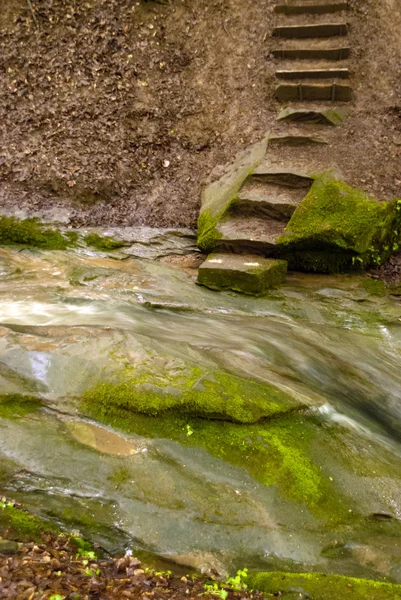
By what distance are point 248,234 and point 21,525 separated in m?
5.56

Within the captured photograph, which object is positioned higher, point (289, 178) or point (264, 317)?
point (289, 178)

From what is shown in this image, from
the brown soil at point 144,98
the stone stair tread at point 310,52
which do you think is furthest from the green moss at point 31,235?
the stone stair tread at point 310,52

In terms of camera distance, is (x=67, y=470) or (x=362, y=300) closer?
(x=67, y=470)

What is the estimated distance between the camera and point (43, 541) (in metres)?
3.33

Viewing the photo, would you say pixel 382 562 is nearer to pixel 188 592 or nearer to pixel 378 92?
pixel 188 592

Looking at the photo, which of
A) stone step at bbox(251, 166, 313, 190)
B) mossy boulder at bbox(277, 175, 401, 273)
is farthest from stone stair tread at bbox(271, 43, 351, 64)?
mossy boulder at bbox(277, 175, 401, 273)

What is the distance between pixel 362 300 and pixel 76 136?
20.6ft

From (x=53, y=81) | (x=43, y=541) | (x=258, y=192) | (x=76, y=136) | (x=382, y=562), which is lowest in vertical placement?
(x=382, y=562)

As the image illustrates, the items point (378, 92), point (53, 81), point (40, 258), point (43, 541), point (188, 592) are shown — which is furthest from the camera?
point (53, 81)

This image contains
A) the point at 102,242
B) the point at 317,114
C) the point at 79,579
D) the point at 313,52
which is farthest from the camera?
the point at 313,52

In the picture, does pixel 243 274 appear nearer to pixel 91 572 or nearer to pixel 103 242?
pixel 103 242

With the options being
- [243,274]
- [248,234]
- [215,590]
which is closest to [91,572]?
[215,590]

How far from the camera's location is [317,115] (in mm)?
9203

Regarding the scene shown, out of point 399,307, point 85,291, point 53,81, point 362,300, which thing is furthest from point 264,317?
point 53,81
